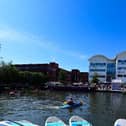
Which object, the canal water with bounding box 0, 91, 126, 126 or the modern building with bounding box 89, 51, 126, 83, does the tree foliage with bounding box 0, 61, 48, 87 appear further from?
the canal water with bounding box 0, 91, 126, 126

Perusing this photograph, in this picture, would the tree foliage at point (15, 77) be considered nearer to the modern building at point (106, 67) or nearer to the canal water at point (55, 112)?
the modern building at point (106, 67)

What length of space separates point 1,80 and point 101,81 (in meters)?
75.6

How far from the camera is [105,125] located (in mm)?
38344

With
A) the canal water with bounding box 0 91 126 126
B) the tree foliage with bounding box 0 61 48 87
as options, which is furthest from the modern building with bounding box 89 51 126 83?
the canal water with bounding box 0 91 126 126

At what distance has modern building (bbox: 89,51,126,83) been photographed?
181 m

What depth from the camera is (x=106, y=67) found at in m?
189

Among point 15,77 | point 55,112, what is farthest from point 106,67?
point 55,112

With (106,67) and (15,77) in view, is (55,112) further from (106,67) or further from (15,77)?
(106,67)

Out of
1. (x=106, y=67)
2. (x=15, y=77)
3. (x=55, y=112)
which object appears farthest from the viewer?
(x=106, y=67)

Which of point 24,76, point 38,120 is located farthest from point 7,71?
point 38,120

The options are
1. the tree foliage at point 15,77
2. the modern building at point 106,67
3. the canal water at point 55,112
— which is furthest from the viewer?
the modern building at point 106,67

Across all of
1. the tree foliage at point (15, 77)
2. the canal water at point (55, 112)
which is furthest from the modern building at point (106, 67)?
the canal water at point (55, 112)

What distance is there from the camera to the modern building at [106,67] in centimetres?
18100

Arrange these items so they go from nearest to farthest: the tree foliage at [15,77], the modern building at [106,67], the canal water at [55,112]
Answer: the canal water at [55,112]
the tree foliage at [15,77]
the modern building at [106,67]
